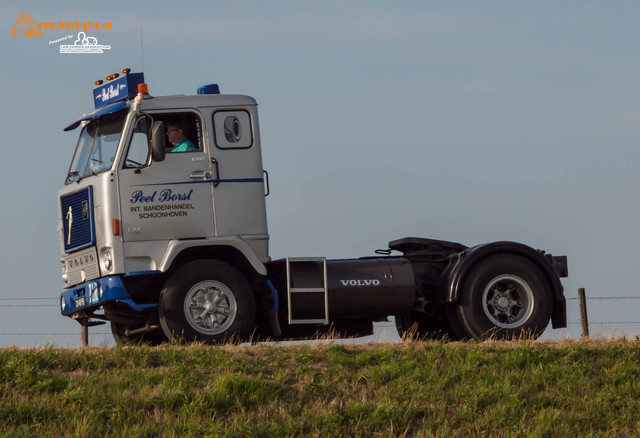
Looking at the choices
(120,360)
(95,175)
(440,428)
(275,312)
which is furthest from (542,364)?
(95,175)

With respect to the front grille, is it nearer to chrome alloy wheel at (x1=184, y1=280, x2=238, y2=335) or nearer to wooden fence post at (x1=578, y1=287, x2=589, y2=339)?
chrome alloy wheel at (x1=184, y1=280, x2=238, y2=335)

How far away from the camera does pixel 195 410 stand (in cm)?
1112

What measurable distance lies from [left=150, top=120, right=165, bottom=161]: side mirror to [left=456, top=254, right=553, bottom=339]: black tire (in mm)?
4562

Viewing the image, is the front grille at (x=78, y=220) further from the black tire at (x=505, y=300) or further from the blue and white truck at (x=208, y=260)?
the black tire at (x=505, y=300)

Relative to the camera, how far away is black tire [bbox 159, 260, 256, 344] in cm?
1409

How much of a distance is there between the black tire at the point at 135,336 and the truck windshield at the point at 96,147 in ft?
7.27

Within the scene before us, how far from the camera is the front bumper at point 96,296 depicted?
46.2ft

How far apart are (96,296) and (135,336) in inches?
59.6

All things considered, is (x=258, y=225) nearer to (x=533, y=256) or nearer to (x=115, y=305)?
(x=115, y=305)

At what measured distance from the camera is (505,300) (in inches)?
616

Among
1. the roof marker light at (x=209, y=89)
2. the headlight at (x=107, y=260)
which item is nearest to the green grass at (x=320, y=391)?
the headlight at (x=107, y=260)

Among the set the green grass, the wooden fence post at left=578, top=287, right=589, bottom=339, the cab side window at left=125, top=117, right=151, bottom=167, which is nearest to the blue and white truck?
the cab side window at left=125, top=117, right=151, bottom=167

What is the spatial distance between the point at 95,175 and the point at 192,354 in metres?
3.22

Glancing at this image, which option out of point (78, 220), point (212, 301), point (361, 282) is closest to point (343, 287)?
point (361, 282)
